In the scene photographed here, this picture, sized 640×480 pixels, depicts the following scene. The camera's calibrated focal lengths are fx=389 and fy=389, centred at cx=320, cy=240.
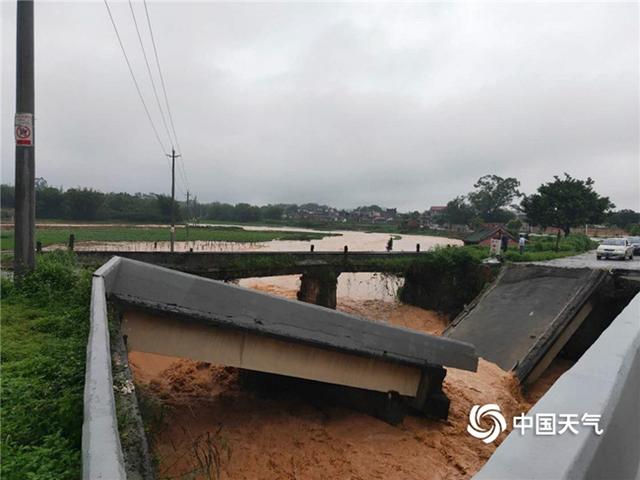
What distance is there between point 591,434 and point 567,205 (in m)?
33.3

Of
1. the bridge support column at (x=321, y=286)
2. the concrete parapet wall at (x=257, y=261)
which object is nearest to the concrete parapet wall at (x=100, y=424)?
the concrete parapet wall at (x=257, y=261)

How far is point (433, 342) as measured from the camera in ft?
24.8

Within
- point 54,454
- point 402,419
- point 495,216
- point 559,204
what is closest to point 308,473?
point 402,419

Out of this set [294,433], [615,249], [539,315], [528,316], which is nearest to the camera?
[294,433]

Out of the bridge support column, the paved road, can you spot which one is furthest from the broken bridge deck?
the paved road

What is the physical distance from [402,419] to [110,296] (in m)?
5.82

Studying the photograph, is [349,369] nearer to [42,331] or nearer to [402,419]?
[402,419]

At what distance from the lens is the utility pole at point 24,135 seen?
668 cm

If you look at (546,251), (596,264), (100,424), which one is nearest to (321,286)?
(596,264)

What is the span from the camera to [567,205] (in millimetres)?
29500

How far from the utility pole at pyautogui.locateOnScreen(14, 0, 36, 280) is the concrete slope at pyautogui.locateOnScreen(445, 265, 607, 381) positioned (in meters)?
11.3

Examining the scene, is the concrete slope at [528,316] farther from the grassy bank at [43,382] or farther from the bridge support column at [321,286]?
the grassy bank at [43,382]

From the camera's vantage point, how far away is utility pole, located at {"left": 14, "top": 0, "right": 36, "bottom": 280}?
6.68 meters

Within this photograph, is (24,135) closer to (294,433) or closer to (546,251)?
(294,433)
